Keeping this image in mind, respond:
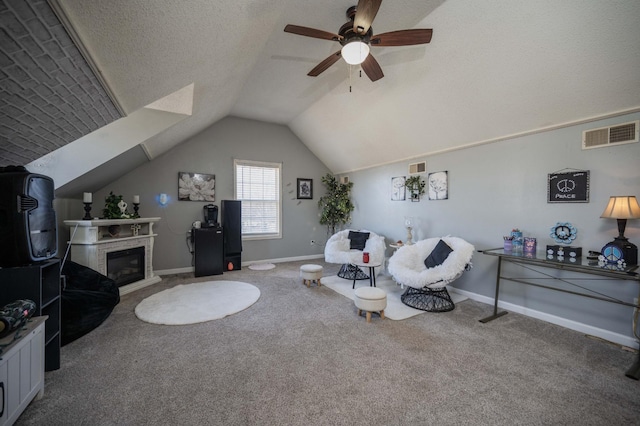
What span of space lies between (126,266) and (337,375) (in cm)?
382

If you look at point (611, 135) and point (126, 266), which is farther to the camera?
point (126, 266)

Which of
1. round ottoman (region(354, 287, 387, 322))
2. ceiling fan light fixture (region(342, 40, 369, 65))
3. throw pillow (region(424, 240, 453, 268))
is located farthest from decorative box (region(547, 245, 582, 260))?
ceiling fan light fixture (region(342, 40, 369, 65))

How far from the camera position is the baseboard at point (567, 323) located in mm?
2475

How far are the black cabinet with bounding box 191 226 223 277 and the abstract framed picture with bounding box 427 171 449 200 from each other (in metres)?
3.86

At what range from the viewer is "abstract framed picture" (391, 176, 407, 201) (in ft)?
16.0

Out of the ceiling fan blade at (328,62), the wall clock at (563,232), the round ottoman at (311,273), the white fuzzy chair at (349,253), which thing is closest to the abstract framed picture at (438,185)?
the white fuzzy chair at (349,253)

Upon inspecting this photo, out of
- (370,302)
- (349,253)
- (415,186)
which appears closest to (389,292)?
(349,253)

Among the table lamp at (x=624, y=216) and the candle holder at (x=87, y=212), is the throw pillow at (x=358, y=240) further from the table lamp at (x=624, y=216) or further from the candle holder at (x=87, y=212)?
the candle holder at (x=87, y=212)

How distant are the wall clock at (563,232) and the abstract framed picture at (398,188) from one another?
228 cm

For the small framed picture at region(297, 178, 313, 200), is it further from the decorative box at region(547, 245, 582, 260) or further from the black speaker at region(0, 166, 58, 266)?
the black speaker at region(0, 166, 58, 266)

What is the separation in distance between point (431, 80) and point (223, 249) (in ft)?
14.4

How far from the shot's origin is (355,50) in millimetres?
2209

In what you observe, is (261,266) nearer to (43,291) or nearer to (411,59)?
(43,291)

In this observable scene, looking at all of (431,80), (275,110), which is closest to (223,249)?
(275,110)
